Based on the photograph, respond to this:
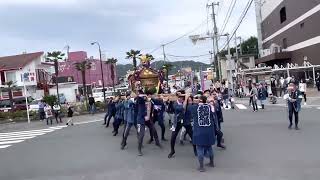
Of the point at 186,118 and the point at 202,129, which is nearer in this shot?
the point at 202,129

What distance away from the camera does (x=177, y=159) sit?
12031 mm

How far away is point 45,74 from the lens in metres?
67.3

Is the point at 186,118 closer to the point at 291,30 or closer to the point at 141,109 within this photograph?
the point at 141,109

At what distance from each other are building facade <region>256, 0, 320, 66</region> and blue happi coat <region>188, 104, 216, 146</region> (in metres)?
35.4

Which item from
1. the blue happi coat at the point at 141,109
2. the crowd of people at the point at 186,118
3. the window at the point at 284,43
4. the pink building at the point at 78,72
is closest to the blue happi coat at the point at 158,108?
the crowd of people at the point at 186,118

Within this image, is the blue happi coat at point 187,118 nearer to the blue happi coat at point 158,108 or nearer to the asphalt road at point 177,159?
the asphalt road at point 177,159

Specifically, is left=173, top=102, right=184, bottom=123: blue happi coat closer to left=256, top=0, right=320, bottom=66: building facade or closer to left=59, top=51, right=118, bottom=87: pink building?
left=256, top=0, right=320, bottom=66: building facade

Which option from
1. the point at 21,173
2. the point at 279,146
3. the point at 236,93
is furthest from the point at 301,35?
the point at 21,173

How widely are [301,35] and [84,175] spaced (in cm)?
4328

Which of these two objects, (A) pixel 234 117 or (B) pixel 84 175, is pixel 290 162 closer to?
(B) pixel 84 175

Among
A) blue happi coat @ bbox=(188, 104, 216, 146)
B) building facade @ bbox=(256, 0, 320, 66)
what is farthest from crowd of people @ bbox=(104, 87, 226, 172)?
building facade @ bbox=(256, 0, 320, 66)

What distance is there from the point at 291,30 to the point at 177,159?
Answer: 4580 cm

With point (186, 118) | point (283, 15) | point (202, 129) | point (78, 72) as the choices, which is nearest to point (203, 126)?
point (202, 129)

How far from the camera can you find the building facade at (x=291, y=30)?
149 ft
